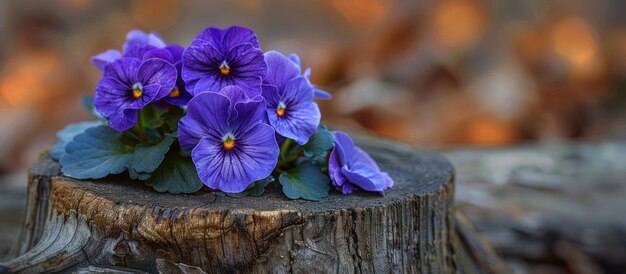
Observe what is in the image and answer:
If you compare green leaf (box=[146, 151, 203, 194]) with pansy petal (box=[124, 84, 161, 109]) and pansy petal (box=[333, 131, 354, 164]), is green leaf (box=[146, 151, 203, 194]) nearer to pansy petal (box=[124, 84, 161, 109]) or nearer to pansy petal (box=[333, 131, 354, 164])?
pansy petal (box=[124, 84, 161, 109])

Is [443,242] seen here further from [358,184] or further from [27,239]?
[27,239]

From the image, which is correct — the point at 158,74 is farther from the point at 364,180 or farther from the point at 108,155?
the point at 364,180

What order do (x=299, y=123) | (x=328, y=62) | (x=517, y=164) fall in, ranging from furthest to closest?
(x=328, y=62)
(x=517, y=164)
(x=299, y=123)

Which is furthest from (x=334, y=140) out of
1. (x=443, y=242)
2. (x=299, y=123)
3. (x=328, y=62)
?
(x=328, y=62)

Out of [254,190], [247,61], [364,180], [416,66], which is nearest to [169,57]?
[247,61]

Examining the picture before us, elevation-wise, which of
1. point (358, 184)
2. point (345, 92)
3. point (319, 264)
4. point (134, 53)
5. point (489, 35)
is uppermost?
point (489, 35)

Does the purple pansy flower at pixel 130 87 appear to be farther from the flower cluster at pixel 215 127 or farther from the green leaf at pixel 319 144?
the green leaf at pixel 319 144
